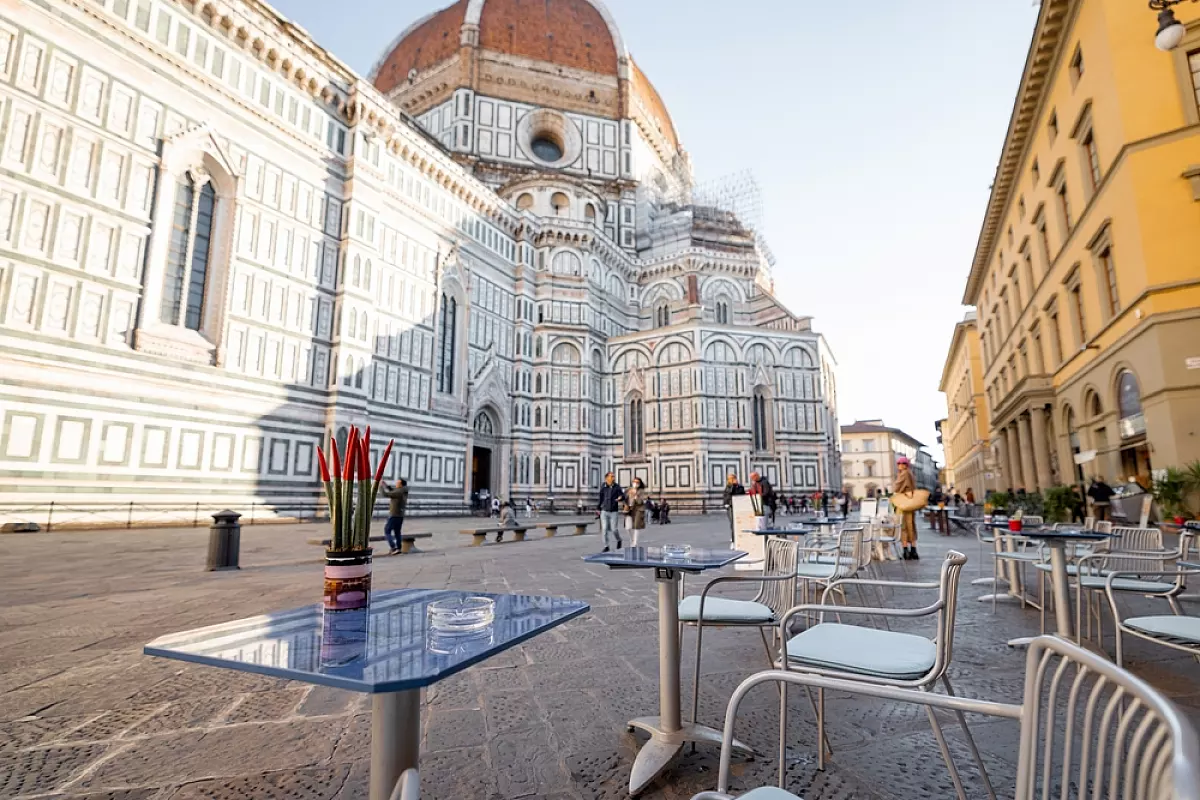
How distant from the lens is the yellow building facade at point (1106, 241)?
9391 mm

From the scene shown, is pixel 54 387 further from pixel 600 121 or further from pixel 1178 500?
pixel 600 121

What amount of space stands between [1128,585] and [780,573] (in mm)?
2310

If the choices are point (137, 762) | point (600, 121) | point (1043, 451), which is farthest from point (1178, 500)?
point (600, 121)

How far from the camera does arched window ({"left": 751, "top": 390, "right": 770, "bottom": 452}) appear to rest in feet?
97.3

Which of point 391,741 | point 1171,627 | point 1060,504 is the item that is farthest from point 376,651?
point 1060,504

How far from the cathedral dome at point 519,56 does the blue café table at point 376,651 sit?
35.0 meters

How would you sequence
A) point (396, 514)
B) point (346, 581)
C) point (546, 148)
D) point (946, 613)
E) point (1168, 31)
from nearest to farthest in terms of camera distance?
point (346, 581), point (946, 613), point (1168, 31), point (396, 514), point (546, 148)

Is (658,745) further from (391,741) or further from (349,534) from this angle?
(349,534)

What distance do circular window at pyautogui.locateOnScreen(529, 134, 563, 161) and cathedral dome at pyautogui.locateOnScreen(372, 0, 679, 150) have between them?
202 centimetres

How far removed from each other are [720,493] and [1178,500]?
19.7 m

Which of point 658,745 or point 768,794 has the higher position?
point 768,794

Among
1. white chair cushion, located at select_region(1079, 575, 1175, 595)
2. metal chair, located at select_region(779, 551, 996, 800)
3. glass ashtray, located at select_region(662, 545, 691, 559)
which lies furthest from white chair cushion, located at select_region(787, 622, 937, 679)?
white chair cushion, located at select_region(1079, 575, 1175, 595)

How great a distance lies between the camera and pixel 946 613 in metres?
1.90

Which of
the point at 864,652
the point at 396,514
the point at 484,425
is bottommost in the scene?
the point at 864,652
